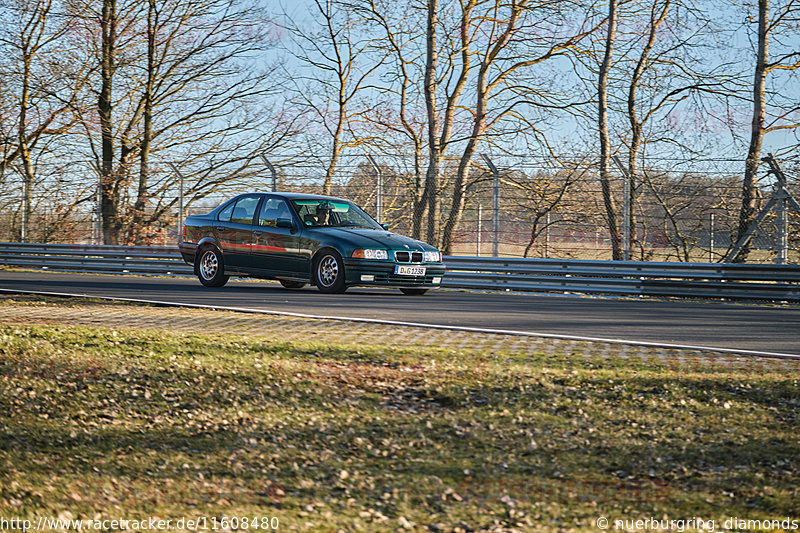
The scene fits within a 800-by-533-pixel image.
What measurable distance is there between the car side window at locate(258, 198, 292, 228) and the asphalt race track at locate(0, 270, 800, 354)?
124cm

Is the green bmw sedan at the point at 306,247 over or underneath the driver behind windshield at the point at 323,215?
underneath

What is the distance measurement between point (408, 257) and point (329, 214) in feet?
5.91

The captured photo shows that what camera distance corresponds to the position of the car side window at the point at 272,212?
1506 centimetres

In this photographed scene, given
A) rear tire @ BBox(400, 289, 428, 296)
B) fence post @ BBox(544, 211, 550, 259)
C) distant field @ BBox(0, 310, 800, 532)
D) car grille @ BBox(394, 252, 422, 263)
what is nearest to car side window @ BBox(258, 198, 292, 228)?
car grille @ BBox(394, 252, 422, 263)

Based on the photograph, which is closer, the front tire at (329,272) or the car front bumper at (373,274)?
the car front bumper at (373,274)

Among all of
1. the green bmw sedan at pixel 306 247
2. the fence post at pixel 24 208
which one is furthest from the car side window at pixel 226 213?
the fence post at pixel 24 208

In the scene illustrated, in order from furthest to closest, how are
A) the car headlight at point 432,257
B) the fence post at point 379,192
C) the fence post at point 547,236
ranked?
the fence post at point 379,192
the fence post at point 547,236
the car headlight at point 432,257

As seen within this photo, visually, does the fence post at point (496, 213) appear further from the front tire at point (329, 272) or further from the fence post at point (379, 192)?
the front tire at point (329, 272)

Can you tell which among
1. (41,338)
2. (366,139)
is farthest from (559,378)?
(366,139)

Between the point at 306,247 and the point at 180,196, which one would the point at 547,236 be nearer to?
the point at 306,247

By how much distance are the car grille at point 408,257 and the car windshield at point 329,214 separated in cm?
135

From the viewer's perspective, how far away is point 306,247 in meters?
14.4

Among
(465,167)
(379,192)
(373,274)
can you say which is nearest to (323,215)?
(373,274)

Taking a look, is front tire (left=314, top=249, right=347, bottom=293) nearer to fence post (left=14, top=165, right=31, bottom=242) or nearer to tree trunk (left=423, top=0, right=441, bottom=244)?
tree trunk (left=423, top=0, right=441, bottom=244)
